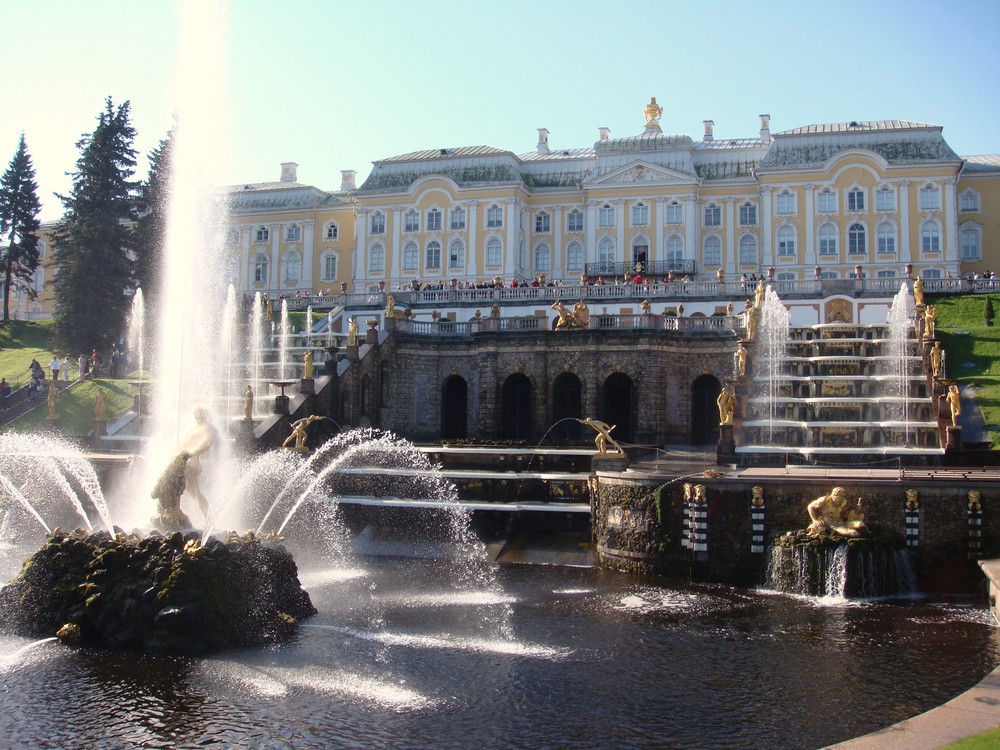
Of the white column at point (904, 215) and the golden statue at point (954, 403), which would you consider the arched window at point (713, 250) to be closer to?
the white column at point (904, 215)

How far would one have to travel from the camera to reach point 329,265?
74938 mm

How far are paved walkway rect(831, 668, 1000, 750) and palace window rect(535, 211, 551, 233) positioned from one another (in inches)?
2278

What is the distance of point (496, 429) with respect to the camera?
41.8m

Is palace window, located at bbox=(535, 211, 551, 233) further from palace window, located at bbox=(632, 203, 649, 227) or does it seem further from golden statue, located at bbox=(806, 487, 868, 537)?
golden statue, located at bbox=(806, 487, 868, 537)

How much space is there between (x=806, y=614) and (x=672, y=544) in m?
4.76

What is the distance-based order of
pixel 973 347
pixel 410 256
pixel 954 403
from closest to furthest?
pixel 954 403, pixel 973 347, pixel 410 256

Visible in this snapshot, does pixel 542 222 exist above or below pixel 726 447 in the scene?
above

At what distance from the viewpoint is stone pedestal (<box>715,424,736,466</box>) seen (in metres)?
29.4

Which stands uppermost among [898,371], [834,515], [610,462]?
[898,371]

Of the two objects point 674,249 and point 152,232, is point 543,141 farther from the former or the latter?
point 152,232

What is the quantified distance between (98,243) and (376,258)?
2175 centimetres

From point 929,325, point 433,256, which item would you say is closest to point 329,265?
point 433,256

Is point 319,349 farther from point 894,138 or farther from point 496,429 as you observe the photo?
point 894,138

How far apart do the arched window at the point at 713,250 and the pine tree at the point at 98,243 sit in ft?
120
